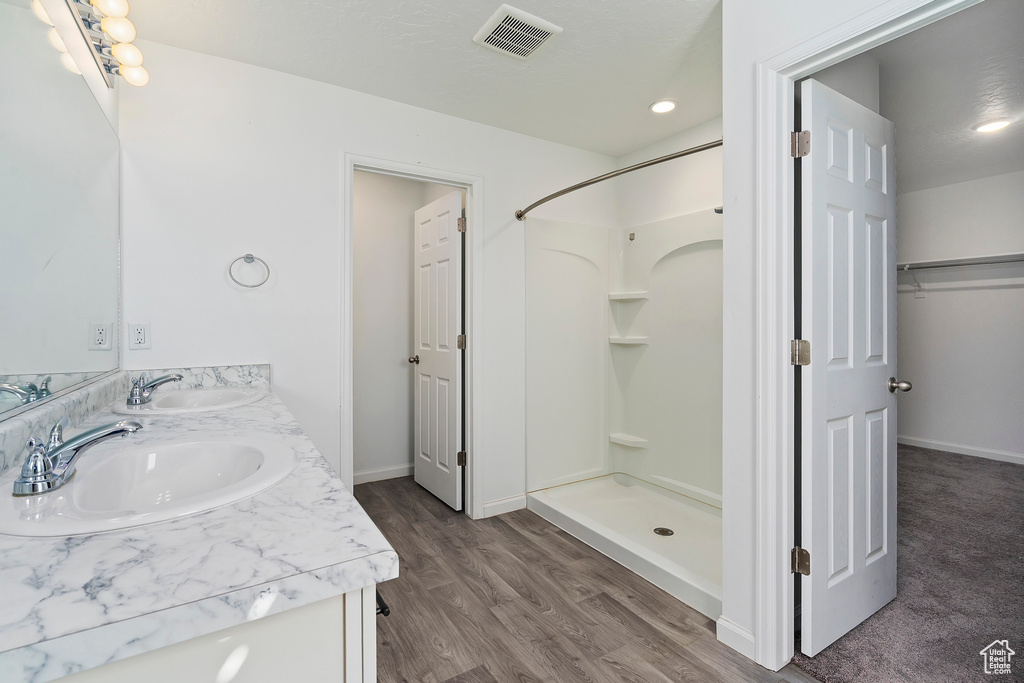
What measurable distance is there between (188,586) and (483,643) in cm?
153

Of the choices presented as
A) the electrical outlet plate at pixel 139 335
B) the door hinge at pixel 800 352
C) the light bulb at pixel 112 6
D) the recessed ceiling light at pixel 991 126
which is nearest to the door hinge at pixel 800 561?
the door hinge at pixel 800 352

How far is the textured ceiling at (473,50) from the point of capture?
6.18 feet

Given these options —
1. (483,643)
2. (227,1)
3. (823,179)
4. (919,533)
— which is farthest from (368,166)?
(919,533)

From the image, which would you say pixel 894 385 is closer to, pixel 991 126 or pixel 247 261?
pixel 991 126

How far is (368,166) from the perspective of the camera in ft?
8.46

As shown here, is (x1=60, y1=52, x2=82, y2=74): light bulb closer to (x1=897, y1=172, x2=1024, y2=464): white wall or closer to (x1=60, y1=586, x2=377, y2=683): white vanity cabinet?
(x1=60, y1=586, x2=377, y2=683): white vanity cabinet

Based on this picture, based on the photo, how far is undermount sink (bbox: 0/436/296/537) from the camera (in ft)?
2.26

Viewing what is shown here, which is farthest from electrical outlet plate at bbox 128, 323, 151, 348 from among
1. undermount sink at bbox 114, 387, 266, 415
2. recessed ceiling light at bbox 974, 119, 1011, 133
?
recessed ceiling light at bbox 974, 119, 1011, 133

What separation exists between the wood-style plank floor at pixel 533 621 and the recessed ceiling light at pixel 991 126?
3450 millimetres

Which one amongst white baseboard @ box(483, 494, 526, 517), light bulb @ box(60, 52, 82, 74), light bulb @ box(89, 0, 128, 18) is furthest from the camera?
white baseboard @ box(483, 494, 526, 517)

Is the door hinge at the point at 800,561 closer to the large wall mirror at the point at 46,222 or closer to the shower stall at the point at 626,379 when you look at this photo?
the shower stall at the point at 626,379

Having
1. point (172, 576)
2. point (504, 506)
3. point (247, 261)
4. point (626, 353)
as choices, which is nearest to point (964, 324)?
point (626, 353)

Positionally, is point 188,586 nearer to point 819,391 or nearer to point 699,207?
point 819,391

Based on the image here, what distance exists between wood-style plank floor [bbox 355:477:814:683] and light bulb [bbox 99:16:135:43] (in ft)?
7.51
